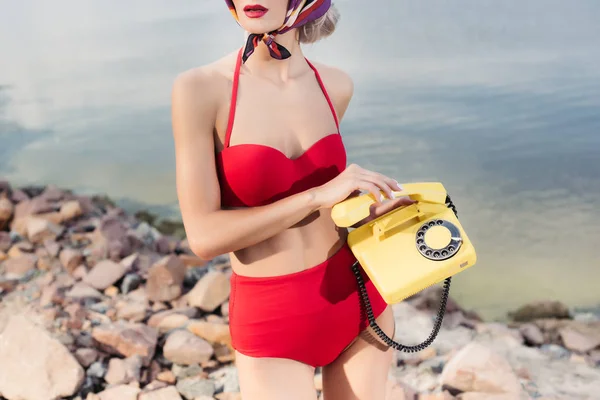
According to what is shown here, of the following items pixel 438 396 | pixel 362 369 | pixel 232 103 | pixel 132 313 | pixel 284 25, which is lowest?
pixel 132 313

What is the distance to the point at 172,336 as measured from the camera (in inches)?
111

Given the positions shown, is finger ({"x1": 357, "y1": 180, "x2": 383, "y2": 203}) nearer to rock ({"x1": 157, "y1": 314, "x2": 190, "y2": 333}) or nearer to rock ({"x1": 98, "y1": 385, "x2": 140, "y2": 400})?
rock ({"x1": 98, "y1": 385, "x2": 140, "y2": 400})

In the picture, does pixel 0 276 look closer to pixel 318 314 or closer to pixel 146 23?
pixel 146 23

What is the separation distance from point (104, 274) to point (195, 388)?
109cm

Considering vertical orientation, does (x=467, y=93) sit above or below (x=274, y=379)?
below

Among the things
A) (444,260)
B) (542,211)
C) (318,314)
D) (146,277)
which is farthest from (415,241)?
(146,277)

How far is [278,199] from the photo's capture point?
126 cm

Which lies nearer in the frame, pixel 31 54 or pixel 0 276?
pixel 0 276

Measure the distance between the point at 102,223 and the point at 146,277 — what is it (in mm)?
617

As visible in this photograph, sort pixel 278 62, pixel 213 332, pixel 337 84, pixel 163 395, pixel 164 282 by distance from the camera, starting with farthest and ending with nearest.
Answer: pixel 164 282, pixel 213 332, pixel 163 395, pixel 337 84, pixel 278 62

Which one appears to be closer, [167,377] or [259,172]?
[259,172]

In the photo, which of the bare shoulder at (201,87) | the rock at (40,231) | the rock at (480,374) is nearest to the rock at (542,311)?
the rock at (480,374)

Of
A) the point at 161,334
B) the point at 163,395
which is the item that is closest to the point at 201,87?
the point at 163,395

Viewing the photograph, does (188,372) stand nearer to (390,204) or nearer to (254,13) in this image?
(390,204)
